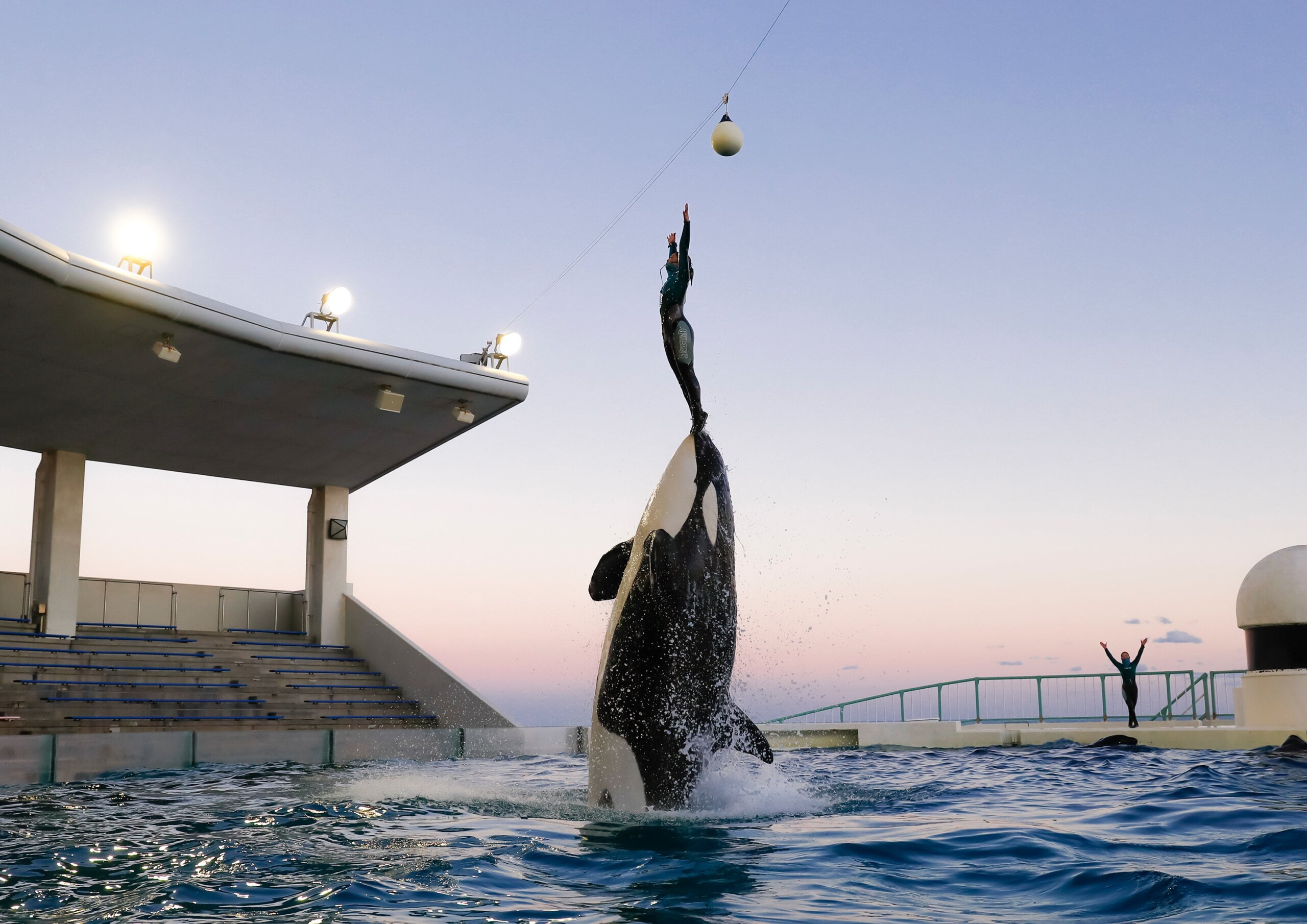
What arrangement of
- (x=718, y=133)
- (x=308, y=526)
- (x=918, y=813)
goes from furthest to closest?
(x=308, y=526)
(x=718, y=133)
(x=918, y=813)

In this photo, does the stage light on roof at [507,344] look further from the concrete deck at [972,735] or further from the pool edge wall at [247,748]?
the concrete deck at [972,735]

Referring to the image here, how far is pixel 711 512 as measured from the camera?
5.66 m

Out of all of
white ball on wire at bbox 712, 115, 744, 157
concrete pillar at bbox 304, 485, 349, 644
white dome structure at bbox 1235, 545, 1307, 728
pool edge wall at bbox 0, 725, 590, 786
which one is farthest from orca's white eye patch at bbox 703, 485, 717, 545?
concrete pillar at bbox 304, 485, 349, 644

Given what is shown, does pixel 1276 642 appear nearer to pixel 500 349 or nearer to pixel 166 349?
pixel 500 349

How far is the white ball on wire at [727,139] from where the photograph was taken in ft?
23.0

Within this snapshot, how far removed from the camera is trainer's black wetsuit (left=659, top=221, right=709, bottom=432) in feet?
17.1

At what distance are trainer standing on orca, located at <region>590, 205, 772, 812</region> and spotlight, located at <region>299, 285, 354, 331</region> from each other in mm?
10722

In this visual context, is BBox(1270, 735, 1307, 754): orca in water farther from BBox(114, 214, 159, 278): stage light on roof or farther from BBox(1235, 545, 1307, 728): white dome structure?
BBox(114, 214, 159, 278): stage light on roof

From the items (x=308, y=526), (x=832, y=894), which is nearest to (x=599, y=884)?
(x=832, y=894)

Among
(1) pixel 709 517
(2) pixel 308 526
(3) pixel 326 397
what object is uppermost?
(3) pixel 326 397

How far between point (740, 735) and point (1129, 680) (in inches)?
508

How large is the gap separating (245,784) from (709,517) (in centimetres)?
599

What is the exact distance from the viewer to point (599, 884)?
156 inches

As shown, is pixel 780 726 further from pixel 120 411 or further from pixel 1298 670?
pixel 120 411
